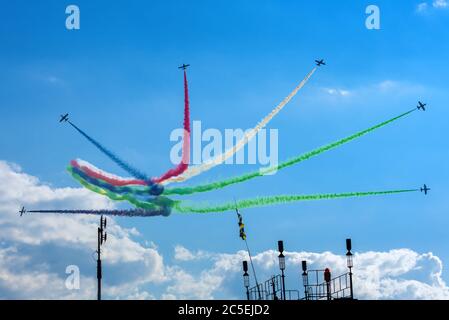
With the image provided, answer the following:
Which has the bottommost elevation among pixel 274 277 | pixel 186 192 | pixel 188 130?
pixel 274 277
